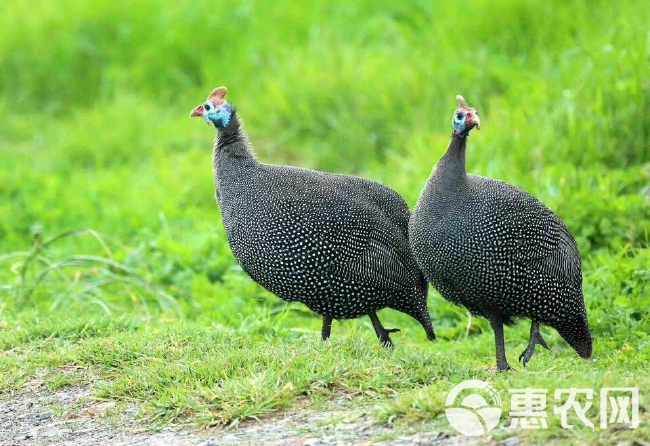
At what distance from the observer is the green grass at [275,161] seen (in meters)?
4.54

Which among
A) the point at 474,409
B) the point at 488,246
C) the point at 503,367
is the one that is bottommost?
the point at 474,409

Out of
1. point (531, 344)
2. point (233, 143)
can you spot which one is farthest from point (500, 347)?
point (233, 143)

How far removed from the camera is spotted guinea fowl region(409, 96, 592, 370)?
4766 mm

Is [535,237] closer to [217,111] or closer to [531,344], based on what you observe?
[531,344]

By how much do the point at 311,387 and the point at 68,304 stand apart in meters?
2.73

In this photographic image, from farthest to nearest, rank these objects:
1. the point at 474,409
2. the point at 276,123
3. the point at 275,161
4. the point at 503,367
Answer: the point at 276,123, the point at 275,161, the point at 503,367, the point at 474,409

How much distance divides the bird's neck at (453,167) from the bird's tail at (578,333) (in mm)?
868

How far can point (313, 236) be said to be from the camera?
5078 mm

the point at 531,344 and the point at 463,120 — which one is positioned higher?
the point at 463,120

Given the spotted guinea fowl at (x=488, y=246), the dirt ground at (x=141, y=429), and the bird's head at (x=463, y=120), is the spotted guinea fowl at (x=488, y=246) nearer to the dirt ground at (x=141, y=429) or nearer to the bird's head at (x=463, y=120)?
the bird's head at (x=463, y=120)

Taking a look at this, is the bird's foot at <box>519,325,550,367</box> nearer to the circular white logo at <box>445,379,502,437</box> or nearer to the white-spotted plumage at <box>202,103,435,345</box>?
the white-spotted plumage at <box>202,103,435,345</box>

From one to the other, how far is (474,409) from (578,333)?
1.52 meters

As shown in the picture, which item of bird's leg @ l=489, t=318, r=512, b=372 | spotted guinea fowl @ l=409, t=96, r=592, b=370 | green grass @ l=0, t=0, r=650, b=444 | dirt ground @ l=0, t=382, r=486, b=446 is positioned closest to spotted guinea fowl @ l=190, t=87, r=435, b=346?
green grass @ l=0, t=0, r=650, b=444

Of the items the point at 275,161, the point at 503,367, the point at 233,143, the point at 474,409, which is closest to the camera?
the point at 474,409
